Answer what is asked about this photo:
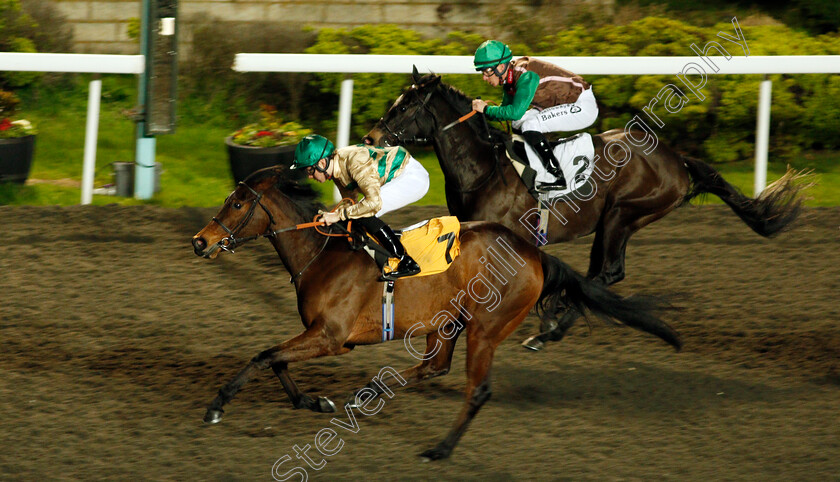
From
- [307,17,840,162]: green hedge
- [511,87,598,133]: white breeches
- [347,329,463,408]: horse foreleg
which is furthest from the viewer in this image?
[307,17,840,162]: green hedge

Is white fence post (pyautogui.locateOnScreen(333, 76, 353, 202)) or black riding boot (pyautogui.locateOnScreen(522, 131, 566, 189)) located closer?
black riding boot (pyautogui.locateOnScreen(522, 131, 566, 189))

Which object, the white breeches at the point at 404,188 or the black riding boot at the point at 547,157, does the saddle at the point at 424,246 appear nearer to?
the white breeches at the point at 404,188

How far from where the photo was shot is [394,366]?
533cm

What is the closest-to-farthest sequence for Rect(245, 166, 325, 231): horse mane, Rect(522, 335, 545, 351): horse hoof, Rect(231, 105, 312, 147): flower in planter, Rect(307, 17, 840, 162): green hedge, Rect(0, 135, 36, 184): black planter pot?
Rect(245, 166, 325, 231): horse mane
Rect(522, 335, 545, 351): horse hoof
Rect(0, 135, 36, 184): black planter pot
Rect(231, 105, 312, 147): flower in planter
Rect(307, 17, 840, 162): green hedge

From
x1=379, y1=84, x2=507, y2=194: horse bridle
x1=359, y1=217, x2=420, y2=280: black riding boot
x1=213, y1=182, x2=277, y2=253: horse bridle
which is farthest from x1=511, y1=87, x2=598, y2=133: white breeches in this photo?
x1=213, y1=182, x2=277, y2=253: horse bridle

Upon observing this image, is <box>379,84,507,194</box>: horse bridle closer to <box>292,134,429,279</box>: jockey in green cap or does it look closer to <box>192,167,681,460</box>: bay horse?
<box>292,134,429,279</box>: jockey in green cap

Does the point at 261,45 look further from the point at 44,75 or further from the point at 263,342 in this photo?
the point at 263,342

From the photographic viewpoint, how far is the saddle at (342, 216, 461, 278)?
4543 mm

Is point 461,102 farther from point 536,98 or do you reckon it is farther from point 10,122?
point 10,122

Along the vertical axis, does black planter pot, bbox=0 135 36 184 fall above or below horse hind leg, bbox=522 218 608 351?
above

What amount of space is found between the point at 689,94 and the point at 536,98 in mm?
3054

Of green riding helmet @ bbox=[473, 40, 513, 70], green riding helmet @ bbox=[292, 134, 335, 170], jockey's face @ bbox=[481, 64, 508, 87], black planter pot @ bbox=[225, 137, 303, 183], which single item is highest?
green riding helmet @ bbox=[473, 40, 513, 70]

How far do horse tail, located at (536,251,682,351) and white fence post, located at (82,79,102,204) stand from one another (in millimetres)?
4254

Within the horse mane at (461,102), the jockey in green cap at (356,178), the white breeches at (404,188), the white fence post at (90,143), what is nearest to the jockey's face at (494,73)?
the horse mane at (461,102)
